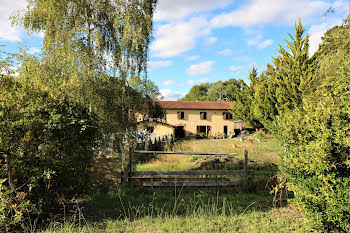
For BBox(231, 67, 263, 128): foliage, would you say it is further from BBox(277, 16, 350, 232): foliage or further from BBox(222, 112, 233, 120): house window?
BBox(277, 16, 350, 232): foliage

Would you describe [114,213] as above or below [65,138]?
below

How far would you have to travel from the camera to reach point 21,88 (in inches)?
245

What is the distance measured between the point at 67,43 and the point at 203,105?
3233cm

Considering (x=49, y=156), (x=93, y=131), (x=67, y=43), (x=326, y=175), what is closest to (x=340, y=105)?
(x=326, y=175)

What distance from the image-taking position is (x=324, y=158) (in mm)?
5289

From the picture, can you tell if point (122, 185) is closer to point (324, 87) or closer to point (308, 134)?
point (308, 134)

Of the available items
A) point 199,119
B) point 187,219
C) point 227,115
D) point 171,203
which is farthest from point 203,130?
point 187,219

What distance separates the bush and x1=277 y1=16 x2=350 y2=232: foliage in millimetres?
5646

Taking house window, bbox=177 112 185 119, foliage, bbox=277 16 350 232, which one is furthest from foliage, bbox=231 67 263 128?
foliage, bbox=277 16 350 232

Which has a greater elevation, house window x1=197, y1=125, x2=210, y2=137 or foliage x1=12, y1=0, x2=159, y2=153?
foliage x1=12, y1=0, x2=159, y2=153

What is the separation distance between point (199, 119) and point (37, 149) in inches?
1378

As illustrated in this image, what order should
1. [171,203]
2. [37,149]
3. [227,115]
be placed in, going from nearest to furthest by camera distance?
[37,149]
[171,203]
[227,115]

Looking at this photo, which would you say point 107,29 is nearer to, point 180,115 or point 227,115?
point 180,115

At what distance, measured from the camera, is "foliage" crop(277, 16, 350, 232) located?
524 centimetres
